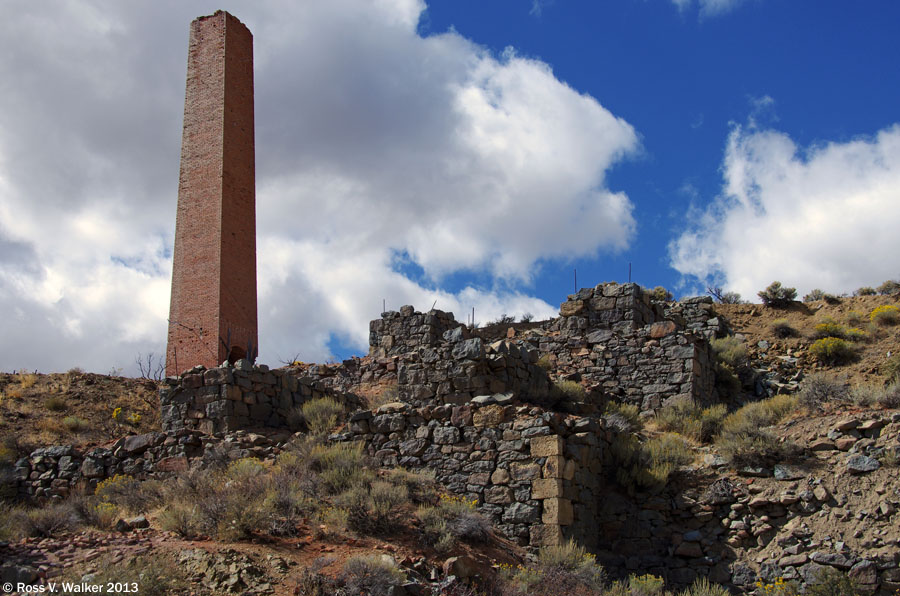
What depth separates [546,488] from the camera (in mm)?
11195

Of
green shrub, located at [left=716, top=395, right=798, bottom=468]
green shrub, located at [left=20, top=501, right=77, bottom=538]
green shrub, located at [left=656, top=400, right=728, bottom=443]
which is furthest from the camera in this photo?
green shrub, located at [left=656, top=400, right=728, bottom=443]

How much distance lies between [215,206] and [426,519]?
19372mm

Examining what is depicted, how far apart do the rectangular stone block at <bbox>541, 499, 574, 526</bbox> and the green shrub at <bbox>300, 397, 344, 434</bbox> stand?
14.6 feet

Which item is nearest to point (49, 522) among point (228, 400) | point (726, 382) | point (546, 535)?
point (228, 400)

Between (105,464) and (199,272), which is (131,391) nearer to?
(199,272)

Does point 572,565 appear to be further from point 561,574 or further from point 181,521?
point 181,521

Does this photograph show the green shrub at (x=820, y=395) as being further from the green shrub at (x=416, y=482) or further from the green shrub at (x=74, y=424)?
the green shrub at (x=74, y=424)

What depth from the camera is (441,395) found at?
553 inches

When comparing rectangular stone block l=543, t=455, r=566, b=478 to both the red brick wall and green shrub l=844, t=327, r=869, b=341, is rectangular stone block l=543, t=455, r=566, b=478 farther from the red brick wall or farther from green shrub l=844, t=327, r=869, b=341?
the red brick wall

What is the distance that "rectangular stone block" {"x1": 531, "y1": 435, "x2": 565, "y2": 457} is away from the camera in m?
11.3

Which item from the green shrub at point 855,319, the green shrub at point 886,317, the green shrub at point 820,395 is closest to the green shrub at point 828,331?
→ the green shrub at point 886,317

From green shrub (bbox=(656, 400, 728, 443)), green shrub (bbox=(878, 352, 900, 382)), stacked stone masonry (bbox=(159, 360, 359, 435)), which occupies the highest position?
green shrub (bbox=(878, 352, 900, 382))

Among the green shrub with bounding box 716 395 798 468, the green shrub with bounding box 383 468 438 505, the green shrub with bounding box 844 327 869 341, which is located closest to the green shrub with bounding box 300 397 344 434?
the green shrub with bounding box 383 468 438 505

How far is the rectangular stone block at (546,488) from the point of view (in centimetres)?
1110
